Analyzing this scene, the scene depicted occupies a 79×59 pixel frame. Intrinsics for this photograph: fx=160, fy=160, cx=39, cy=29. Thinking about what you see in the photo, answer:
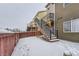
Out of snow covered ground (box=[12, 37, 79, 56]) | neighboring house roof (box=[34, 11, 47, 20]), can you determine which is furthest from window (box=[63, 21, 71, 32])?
neighboring house roof (box=[34, 11, 47, 20])

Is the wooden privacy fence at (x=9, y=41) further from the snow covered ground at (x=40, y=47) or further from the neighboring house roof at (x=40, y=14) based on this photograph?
the neighboring house roof at (x=40, y=14)

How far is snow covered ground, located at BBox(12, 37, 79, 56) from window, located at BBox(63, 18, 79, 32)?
0.15 metres

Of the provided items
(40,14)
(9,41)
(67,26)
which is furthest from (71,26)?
(9,41)

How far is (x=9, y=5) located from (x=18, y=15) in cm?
16

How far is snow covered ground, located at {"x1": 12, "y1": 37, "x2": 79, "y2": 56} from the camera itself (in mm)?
1856

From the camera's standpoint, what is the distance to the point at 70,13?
6.11 feet

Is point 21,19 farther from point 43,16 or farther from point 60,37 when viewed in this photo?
point 60,37

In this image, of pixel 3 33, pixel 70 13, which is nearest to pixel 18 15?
pixel 3 33

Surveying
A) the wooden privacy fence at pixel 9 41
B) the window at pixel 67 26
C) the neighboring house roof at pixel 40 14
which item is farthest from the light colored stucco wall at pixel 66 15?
the wooden privacy fence at pixel 9 41

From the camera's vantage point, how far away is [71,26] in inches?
73.1

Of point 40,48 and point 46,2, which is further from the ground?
point 46,2

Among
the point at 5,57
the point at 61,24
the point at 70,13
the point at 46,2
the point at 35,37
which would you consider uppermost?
the point at 46,2

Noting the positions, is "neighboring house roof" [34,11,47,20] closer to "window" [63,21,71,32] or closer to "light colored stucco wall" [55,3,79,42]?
"light colored stucco wall" [55,3,79,42]

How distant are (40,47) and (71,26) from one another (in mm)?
436
